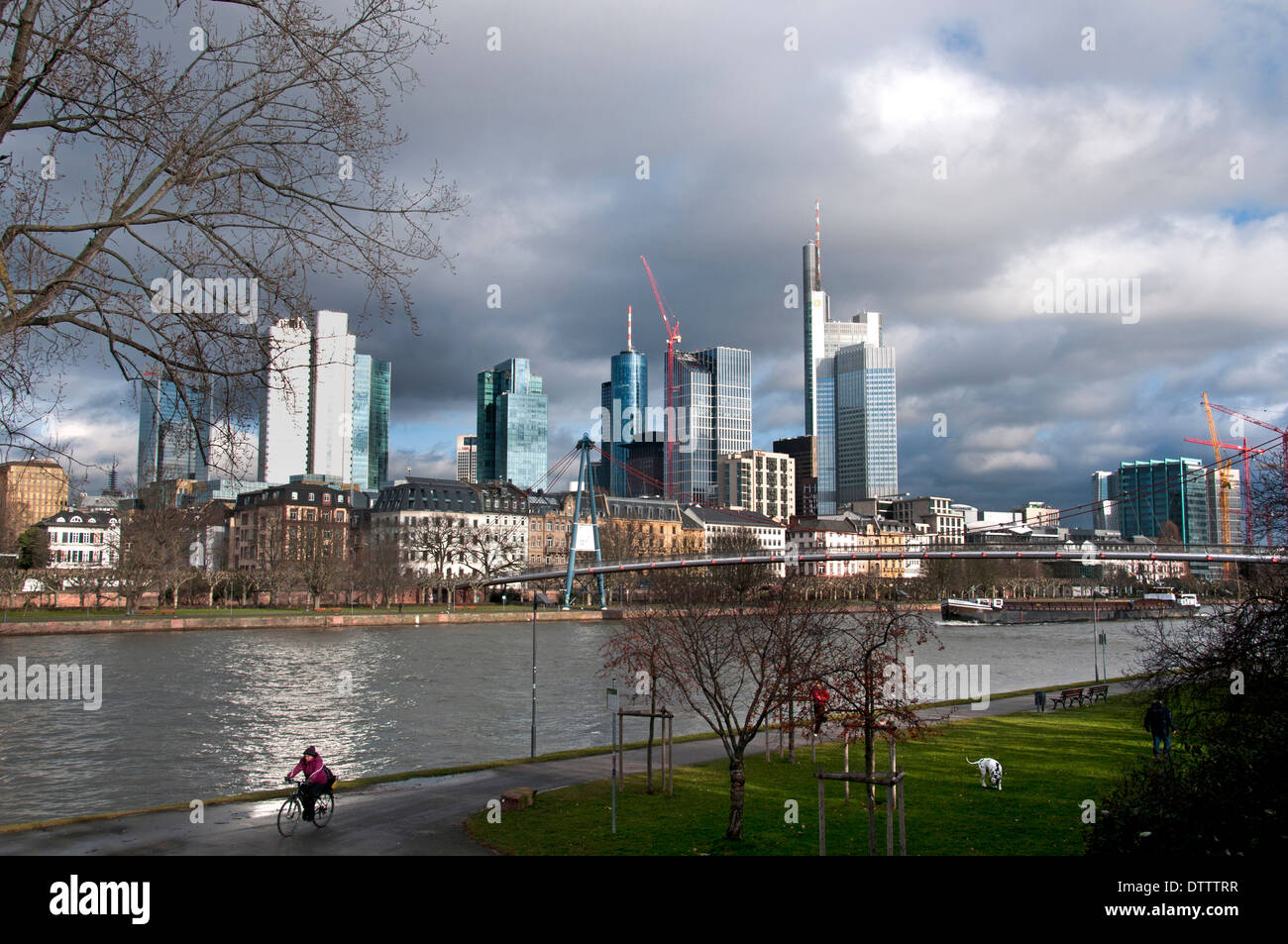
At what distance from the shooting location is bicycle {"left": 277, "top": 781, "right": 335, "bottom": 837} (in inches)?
519

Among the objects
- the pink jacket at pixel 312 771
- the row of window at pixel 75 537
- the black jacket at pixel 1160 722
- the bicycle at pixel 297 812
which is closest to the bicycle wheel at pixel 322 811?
the bicycle at pixel 297 812

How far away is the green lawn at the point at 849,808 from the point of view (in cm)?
1215

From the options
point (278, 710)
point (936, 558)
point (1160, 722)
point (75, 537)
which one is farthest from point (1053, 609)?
point (75, 537)

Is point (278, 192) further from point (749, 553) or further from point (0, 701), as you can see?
point (749, 553)

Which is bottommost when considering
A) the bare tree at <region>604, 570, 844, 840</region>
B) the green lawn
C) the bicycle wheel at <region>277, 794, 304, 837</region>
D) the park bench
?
the park bench

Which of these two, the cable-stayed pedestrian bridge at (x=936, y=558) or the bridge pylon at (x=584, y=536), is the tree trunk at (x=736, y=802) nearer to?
the cable-stayed pedestrian bridge at (x=936, y=558)

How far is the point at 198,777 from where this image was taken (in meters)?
20.7

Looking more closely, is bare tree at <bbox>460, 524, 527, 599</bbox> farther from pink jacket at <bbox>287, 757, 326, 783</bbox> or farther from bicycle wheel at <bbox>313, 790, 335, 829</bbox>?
pink jacket at <bbox>287, 757, 326, 783</bbox>

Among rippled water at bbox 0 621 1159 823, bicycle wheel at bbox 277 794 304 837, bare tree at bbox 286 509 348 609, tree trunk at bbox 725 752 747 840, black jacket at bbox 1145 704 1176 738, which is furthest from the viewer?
bare tree at bbox 286 509 348 609

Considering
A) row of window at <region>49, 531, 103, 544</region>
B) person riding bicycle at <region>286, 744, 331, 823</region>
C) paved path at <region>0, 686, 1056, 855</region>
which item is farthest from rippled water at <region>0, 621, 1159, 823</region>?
row of window at <region>49, 531, 103, 544</region>

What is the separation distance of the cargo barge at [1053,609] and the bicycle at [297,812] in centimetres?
9392

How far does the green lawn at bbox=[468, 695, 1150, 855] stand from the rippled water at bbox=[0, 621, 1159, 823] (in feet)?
25.1
